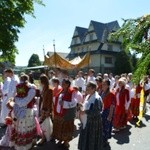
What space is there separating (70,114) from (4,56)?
478 inches

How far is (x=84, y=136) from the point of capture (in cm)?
709

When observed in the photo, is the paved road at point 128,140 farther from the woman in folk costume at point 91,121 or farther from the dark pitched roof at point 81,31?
the dark pitched roof at point 81,31

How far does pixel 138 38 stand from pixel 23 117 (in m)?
6.08

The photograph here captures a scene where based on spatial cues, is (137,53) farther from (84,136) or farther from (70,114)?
(70,114)

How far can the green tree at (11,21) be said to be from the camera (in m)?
18.4

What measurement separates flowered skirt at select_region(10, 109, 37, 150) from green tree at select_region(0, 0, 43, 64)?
1148 cm

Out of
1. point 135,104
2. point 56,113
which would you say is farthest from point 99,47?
point 56,113

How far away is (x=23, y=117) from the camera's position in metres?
7.09

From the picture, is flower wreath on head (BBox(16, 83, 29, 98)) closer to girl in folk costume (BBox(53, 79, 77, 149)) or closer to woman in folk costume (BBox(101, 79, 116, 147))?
girl in folk costume (BBox(53, 79, 77, 149))

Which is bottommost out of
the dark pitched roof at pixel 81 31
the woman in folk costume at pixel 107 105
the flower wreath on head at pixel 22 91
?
the woman in folk costume at pixel 107 105

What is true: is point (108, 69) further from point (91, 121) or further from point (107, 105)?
point (91, 121)

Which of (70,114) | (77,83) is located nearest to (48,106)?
(70,114)

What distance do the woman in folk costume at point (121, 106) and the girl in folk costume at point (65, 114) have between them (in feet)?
9.44

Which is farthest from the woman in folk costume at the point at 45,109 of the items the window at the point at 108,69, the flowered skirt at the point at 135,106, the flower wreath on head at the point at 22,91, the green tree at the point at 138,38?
the window at the point at 108,69
